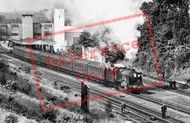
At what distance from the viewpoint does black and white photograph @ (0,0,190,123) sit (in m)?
23.4

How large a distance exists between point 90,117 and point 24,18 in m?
84.6

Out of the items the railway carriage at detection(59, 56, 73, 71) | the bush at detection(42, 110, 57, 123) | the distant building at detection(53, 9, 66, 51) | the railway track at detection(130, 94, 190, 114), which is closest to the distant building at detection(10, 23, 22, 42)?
the distant building at detection(53, 9, 66, 51)

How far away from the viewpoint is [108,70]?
3591 cm

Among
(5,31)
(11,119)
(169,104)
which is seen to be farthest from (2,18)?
(11,119)

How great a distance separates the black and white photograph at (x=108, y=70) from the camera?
76.7 ft

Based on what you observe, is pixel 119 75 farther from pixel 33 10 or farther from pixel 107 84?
pixel 33 10

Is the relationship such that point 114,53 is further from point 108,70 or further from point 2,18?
point 2,18

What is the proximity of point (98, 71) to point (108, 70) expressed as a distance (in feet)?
6.94

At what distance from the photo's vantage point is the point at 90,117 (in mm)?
21828

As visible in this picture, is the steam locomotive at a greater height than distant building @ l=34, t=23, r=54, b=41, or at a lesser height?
lesser

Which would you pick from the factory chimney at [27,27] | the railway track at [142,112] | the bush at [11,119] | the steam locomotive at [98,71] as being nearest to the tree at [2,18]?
the factory chimney at [27,27]

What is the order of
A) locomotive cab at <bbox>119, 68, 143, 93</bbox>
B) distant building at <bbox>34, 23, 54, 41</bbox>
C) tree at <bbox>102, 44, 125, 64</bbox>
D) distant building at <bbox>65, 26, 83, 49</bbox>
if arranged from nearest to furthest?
locomotive cab at <bbox>119, 68, 143, 93</bbox>, tree at <bbox>102, 44, 125, 64</bbox>, distant building at <bbox>65, 26, 83, 49</bbox>, distant building at <bbox>34, 23, 54, 41</bbox>

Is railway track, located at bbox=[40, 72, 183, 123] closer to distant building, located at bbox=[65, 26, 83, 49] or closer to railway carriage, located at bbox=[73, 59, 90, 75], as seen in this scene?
railway carriage, located at bbox=[73, 59, 90, 75]

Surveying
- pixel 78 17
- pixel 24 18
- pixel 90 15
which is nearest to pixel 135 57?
pixel 90 15
